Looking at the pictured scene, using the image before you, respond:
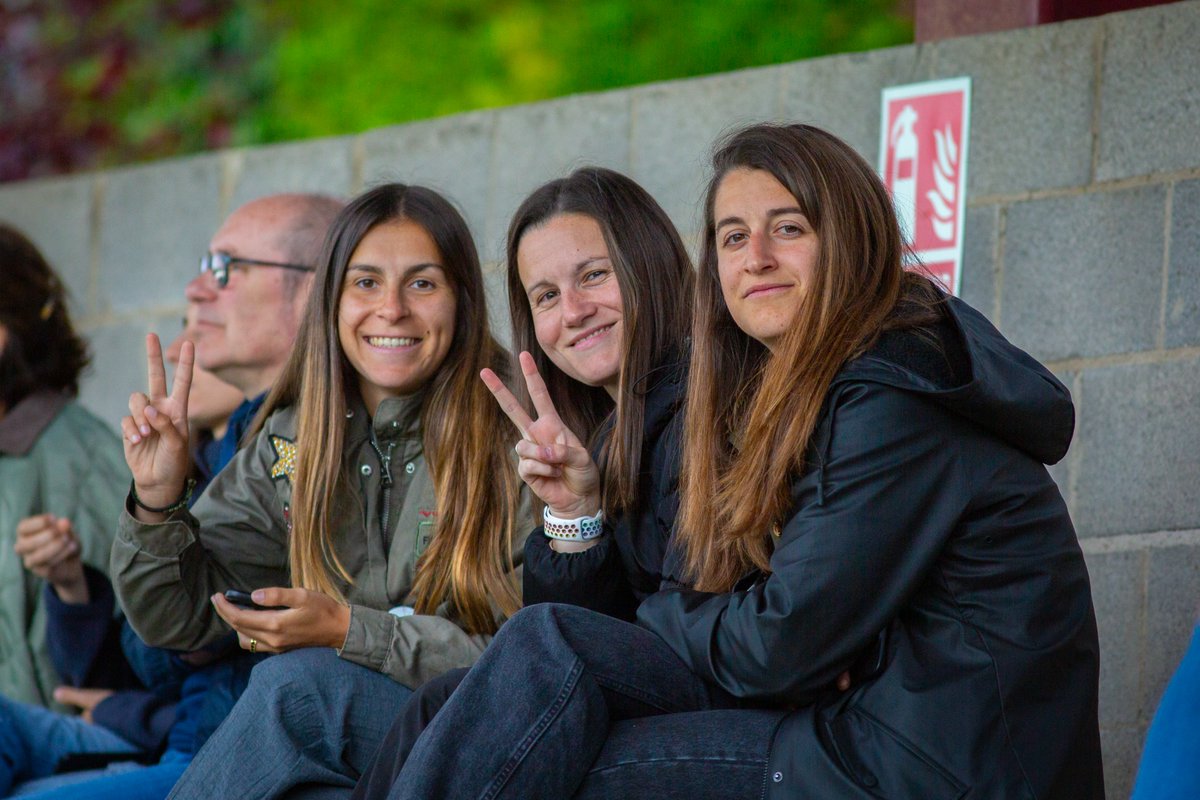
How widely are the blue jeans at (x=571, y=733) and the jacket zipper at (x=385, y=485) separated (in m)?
0.89

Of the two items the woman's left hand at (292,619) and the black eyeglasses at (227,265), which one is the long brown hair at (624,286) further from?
the black eyeglasses at (227,265)

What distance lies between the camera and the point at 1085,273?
3.59 metres

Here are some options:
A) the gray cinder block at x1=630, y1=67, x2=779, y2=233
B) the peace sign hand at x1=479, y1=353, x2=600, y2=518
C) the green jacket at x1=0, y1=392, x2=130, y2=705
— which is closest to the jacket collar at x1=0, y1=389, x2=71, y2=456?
the green jacket at x1=0, y1=392, x2=130, y2=705

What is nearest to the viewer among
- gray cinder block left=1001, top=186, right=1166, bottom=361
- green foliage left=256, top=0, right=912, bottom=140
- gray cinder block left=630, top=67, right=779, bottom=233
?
gray cinder block left=1001, top=186, right=1166, bottom=361

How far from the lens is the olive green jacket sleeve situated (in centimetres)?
326

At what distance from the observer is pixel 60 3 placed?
6848 mm

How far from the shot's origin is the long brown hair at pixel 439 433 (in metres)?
3.25

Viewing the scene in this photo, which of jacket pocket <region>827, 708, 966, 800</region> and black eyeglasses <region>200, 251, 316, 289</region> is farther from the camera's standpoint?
black eyeglasses <region>200, 251, 316, 289</region>

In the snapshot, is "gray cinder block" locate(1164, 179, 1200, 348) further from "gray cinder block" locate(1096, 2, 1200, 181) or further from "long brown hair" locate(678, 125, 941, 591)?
"long brown hair" locate(678, 125, 941, 591)

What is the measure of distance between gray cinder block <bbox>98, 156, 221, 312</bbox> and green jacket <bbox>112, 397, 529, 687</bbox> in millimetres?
1987

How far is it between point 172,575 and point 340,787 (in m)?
0.63

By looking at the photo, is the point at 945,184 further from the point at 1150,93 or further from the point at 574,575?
the point at 574,575

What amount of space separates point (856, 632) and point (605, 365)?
94cm

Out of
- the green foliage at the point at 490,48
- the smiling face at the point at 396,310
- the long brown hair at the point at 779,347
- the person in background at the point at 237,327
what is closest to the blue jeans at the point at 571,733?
the long brown hair at the point at 779,347
